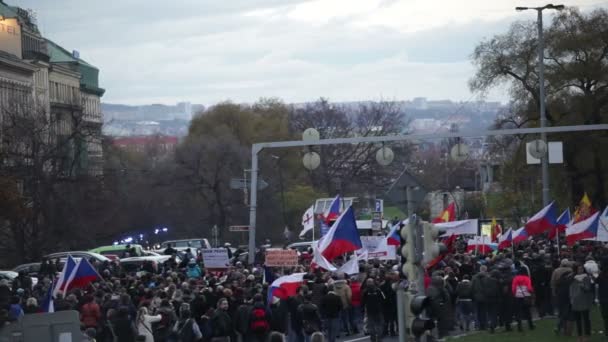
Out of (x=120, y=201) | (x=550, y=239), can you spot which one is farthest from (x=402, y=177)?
(x=120, y=201)

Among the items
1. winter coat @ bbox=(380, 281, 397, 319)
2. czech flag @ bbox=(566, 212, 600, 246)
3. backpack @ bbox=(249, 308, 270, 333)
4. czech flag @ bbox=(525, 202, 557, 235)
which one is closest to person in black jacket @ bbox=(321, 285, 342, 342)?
winter coat @ bbox=(380, 281, 397, 319)

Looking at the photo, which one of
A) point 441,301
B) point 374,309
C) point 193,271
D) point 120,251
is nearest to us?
point 441,301

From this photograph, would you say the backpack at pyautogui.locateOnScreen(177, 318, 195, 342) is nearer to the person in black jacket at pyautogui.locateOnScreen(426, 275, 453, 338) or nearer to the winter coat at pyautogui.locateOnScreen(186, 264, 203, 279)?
the person in black jacket at pyautogui.locateOnScreen(426, 275, 453, 338)

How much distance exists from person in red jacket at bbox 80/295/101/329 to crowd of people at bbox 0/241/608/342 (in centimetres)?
2

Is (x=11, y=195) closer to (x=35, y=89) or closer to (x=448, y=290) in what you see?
(x=448, y=290)

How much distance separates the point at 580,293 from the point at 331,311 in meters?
4.86

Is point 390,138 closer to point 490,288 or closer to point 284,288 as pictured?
point 490,288

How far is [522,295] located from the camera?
29.4 m

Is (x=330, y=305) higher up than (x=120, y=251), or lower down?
higher up

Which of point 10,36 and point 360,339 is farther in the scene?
point 10,36

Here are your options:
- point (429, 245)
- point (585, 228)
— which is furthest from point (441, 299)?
point (585, 228)

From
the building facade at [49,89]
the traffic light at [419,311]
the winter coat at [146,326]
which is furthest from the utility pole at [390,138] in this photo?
the building facade at [49,89]

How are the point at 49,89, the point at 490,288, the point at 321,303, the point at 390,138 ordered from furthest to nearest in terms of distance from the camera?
the point at 49,89 → the point at 390,138 → the point at 490,288 → the point at 321,303

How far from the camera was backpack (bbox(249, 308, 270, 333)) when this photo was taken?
24734 mm
